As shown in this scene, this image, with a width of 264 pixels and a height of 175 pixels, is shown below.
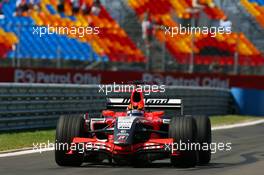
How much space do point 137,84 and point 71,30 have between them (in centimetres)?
2461

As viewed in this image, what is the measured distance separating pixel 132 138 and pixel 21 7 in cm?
3044

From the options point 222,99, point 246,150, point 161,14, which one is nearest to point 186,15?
point 161,14

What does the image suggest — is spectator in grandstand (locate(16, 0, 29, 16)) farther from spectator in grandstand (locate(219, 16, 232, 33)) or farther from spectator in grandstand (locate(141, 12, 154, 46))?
spectator in grandstand (locate(219, 16, 232, 33))

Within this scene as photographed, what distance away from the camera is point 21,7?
38156 mm

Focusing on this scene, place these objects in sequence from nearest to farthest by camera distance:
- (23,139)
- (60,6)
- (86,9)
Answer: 1. (23,139)
2. (86,9)
3. (60,6)

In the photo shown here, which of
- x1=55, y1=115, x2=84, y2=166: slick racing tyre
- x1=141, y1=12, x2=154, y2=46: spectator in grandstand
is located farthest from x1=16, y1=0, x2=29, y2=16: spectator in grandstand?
x1=55, y1=115, x2=84, y2=166: slick racing tyre

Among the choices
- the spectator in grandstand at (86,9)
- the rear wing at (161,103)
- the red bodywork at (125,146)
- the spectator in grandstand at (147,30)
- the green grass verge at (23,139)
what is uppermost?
the spectator in grandstand at (86,9)

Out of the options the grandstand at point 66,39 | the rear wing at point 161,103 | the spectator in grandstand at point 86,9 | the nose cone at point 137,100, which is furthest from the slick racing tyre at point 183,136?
the spectator in grandstand at point 86,9

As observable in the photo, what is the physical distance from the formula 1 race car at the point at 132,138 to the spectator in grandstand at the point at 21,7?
29.0 meters

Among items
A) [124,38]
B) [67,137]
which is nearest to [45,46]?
[124,38]

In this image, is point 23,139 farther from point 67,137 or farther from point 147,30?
point 147,30

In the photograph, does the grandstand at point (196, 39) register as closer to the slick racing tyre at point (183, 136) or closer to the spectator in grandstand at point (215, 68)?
the spectator in grandstand at point (215, 68)

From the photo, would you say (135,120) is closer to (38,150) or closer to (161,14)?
(38,150)

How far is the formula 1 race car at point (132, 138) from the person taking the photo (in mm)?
8852
